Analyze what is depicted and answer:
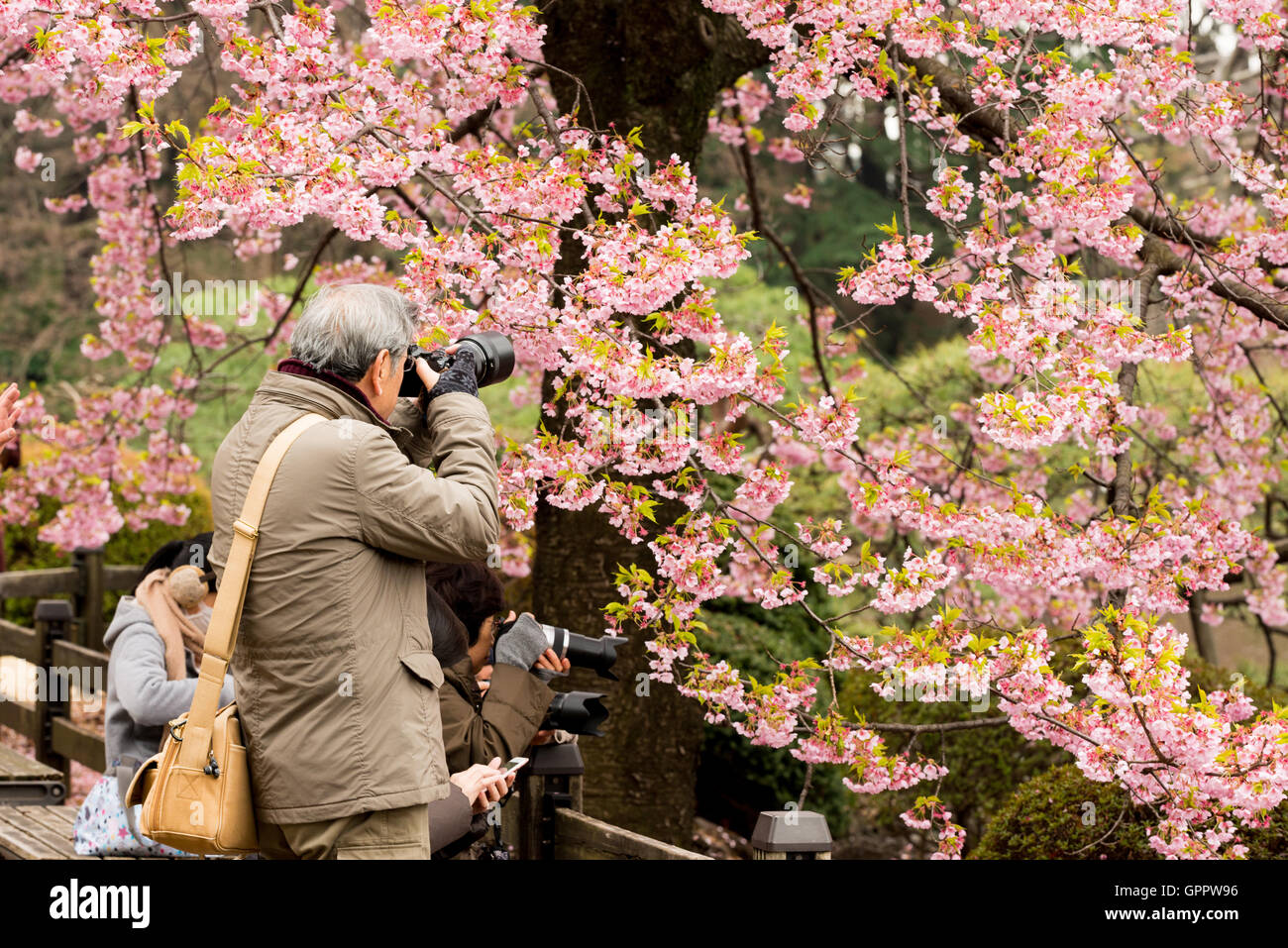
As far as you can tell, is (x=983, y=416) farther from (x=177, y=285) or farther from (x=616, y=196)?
(x=177, y=285)

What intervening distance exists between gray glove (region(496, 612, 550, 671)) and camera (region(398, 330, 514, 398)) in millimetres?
546

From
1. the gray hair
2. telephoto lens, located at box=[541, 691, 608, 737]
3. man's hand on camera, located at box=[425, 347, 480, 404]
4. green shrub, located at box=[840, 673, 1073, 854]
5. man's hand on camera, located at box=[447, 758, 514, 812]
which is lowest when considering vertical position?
green shrub, located at box=[840, 673, 1073, 854]

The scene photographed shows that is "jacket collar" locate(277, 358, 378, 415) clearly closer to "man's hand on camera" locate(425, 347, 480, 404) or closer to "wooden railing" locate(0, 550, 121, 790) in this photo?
"man's hand on camera" locate(425, 347, 480, 404)

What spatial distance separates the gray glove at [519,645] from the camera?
2.81 meters

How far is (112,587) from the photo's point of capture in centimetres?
720

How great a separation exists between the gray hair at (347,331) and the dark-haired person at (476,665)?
67 cm

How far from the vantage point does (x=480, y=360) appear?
2.57 m

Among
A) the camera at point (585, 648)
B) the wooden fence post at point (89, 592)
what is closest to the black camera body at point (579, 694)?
the camera at point (585, 648)

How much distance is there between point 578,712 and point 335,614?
0.83 m

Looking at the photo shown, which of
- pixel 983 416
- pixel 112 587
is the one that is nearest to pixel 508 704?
pixel 983 416

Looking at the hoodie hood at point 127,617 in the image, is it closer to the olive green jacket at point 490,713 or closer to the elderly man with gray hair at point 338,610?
the olive green jacket at point 490,713

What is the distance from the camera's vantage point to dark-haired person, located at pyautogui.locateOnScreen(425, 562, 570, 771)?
2.69m

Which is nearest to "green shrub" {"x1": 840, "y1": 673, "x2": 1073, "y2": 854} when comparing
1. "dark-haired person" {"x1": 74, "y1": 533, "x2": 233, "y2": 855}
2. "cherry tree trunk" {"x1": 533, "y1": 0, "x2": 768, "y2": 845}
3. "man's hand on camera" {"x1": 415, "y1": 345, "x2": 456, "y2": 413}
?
"cherry tree trunk" {"x1": 533, "y1": 0, "x2": 768, "y2": 845}
